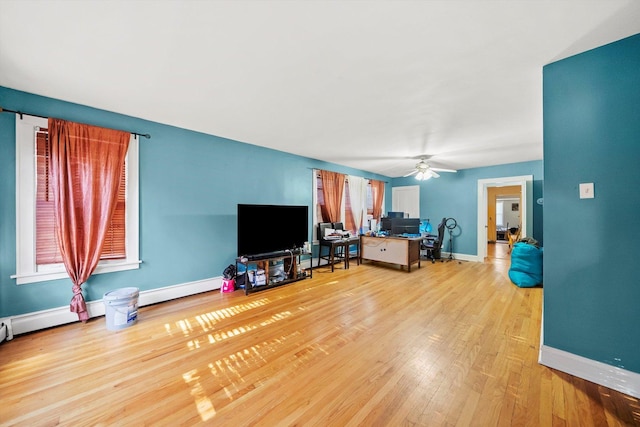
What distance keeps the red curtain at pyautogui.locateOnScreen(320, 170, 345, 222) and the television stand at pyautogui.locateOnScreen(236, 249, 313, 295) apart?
143cm

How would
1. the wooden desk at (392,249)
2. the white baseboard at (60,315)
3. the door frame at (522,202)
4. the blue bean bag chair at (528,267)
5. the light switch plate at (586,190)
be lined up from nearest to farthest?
the light switch plate at (586,190)
the white baseboard at (60,315)
the blue bean bag chair at (528,267)
the wooden desk at (392,249)
the door frame at (522,202)

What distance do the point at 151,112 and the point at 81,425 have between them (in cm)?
299

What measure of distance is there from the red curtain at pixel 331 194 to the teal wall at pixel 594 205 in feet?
12.9

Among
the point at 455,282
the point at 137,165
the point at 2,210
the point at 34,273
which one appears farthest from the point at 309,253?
the point at 2,210

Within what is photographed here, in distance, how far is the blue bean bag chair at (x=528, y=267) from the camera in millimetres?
3904

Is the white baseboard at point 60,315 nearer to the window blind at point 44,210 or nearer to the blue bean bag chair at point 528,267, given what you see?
the window blind at point 44,210

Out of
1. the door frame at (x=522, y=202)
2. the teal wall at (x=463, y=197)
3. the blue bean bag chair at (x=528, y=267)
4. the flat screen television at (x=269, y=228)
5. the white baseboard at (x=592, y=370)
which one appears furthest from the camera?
the teal wall at (x=463, y=197)

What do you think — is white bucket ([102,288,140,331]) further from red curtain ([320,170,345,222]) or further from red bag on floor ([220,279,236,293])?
red curtain ([320,170,345,222])

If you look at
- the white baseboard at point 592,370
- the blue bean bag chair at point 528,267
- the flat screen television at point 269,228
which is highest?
the flat screen television at point 269,228

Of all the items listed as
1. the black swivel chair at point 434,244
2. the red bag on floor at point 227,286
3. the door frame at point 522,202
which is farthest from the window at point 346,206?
the door frame at point 522,202

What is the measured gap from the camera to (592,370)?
5.62 ft

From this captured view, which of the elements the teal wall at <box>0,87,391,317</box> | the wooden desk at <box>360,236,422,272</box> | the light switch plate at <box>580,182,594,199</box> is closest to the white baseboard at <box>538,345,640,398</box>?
the light switch plate at <box>580,182,594,199</box>

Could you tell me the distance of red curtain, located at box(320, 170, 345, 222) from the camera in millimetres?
5453

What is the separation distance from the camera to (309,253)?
15.9ft
